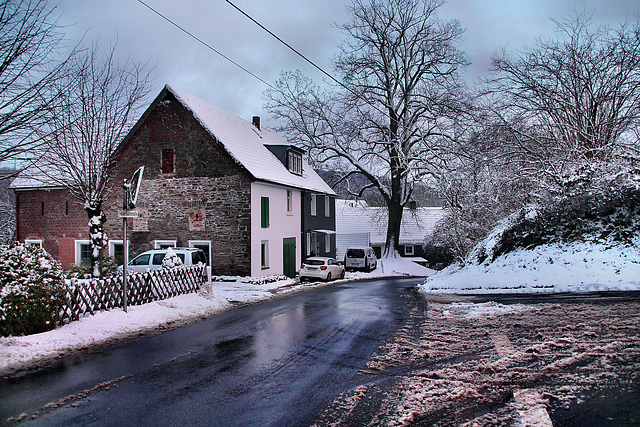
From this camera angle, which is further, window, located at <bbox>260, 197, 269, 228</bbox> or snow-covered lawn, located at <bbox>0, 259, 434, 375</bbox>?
window, located at <bbox>260, 197, 269, 228</bbox>

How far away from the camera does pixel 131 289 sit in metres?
13.4

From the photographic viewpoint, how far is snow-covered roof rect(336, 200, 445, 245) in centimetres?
5594

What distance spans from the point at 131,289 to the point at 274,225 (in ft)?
47.8

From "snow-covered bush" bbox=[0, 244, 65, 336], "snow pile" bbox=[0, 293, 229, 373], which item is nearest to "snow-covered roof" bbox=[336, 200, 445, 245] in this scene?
"snow pile" bbox=[0, 293, 229, 373]

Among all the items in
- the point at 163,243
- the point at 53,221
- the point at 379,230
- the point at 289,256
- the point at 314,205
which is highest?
the point at 314,205

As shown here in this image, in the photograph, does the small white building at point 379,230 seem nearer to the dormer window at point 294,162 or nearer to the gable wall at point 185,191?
the dormer window at point 294,162

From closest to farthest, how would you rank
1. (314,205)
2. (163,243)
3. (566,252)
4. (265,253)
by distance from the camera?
(566,252), (163,243), (265,253), (314,205)

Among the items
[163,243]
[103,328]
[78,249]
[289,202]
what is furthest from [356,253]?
[103,328]

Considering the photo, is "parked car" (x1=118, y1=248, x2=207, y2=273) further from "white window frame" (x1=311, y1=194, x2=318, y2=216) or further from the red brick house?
"white window frame" (x1=311, y1=194, x2=318, y2=216)

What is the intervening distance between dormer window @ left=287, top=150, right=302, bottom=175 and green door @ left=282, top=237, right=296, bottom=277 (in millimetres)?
4917

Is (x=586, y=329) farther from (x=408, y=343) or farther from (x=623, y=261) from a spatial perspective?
(x=623, y=261)

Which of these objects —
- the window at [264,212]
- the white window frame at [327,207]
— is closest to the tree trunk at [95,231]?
the window at [264,212]

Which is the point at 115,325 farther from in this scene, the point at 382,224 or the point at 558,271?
the point at 382,224

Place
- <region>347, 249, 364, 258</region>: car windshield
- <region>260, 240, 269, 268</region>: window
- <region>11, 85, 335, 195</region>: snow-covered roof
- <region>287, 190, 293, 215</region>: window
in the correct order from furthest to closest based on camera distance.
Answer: <region>347, 249, 364, 258</region>: car windshield < <region>287, 190, 293, 215</region>: window < <region>260, 240, 269, 268</region>: window < <region>11, 85, 335, 195</region>: snow-covered roof
